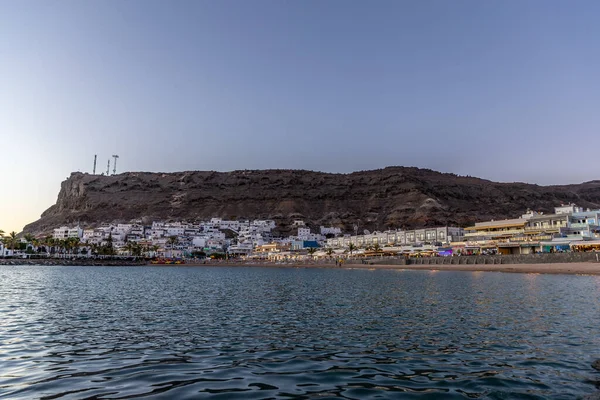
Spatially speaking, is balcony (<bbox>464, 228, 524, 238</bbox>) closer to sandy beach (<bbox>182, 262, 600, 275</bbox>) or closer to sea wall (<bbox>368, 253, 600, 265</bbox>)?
sea wall (<bbox>368, 253, 600, 265</bbox>)

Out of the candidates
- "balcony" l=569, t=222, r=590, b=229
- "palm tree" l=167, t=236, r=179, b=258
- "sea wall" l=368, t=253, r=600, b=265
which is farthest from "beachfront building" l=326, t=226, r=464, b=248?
"palm tree" l=167, t=236, r=179, b=258

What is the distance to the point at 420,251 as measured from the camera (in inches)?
4788

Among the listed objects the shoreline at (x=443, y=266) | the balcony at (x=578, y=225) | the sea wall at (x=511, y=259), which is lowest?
the shoreline at (x=443, y=266)

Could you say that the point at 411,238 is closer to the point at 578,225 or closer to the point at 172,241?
the point at 578,225

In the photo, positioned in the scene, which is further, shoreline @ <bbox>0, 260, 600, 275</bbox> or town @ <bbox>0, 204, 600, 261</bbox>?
town @ <bbox>0, 204, 600, 261</bbox>

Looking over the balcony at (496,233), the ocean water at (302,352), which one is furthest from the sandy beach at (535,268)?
the ocean water at (302,352)

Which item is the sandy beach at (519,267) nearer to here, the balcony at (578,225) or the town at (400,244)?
the town at (400,244)

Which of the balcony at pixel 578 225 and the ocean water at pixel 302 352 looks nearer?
the ocean water at pixel 302 352

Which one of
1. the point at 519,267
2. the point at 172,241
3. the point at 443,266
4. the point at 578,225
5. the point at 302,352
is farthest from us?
the point at 172,241

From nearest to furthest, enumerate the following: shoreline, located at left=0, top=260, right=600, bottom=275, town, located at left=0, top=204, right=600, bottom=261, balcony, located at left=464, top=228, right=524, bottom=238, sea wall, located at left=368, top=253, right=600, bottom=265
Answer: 1. shoreline, located at left=0, top=260, right=600, bottom=275
2. sea wall, located at left=368, top=253, right=600, bottom=265
3. town, located at left=0, top=204, right=600, bottom=261
4. balcony, located at left=464, top=228, right=524, bottom=238

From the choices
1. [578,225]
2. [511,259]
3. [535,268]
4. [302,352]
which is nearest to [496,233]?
[578,225]

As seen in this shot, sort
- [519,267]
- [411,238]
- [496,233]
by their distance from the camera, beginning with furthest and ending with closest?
[411,238], [496,233], [519,267]

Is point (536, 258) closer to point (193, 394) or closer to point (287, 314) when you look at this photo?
point (287, 314)

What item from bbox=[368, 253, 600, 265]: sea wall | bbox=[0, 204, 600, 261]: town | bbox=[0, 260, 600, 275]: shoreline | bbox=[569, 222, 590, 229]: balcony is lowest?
bbox=[0, 260, 600, 275]: shoreline
